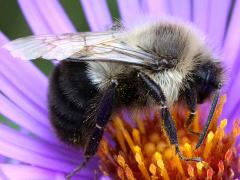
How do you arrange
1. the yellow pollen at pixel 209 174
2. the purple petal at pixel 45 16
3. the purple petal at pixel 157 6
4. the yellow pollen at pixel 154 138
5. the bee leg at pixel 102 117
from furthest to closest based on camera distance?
the purple petal at pixel 157 6 → the purple petal at pixel 45 16 → the yellow pollen at pixel 154 138 → the yellow pollen at pixel 209 174 → the bee leg at pixel 102 117

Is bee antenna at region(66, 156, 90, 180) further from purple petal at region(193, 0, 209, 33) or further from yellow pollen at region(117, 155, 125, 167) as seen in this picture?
purple petal at region(193, 0, 209, 33)

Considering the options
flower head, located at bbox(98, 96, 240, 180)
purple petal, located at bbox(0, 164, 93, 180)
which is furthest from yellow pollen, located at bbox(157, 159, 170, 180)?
purple petal, located at bbox(0, 164, 93, 180)

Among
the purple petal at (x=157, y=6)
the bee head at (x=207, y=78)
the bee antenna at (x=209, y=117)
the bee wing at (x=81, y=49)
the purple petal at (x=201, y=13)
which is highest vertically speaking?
the bee wing at (x=81, y=49)

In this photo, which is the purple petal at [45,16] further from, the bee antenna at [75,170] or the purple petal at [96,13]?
the bee antenna at [75,170]

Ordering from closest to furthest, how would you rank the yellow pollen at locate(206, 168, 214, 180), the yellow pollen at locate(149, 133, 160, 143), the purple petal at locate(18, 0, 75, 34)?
the yellow pollen at locate(206, 168, 214, 180) < the yellow pollen at locate(149, 133, 160, 143) < the purple petal at locate(18, 0, 75, 34)

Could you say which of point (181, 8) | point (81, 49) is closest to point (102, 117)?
point (81, 49)

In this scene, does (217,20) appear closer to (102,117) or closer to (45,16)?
(45,16)

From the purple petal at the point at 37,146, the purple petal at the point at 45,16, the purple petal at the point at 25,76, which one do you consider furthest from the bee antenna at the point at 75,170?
the purple petal at the point at 45,16
